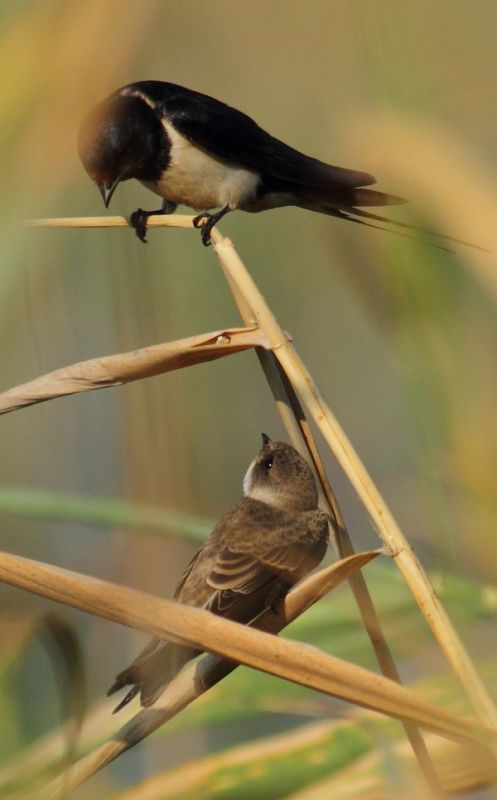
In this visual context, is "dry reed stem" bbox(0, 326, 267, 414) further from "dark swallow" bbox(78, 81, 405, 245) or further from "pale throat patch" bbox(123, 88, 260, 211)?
"pale throat patch" bbox(123, 88, 260, 211)

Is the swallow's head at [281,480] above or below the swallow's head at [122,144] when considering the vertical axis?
below

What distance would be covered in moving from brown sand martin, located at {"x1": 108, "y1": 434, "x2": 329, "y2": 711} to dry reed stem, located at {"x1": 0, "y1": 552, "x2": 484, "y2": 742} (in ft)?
0.92

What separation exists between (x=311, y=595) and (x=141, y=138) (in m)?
1.58

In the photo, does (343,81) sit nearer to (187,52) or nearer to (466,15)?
(466,15)

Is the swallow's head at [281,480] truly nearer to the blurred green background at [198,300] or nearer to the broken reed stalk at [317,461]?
the blurred green background at [198,300]

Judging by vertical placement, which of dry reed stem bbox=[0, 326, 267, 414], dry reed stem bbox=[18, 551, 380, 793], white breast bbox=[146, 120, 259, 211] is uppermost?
white breast bbox=[146, 120, 259, 211]

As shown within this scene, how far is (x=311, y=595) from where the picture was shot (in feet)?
3.60

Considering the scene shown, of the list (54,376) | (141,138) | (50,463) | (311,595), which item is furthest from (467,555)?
(141,138)

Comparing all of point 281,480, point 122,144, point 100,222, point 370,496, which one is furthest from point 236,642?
point 122,144

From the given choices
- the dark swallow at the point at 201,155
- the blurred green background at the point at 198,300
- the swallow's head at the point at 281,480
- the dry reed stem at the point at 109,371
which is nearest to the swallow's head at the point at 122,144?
the dark swallow at the point at 201,155

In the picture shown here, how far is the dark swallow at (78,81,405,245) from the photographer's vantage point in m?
2.26

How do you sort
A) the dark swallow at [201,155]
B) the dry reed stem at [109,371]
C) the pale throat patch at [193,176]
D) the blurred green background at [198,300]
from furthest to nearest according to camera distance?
1. the pale throat patch at [193,176]
2. the dark swallow at [201,155]
3. the dry reed stem at [109,371]
4. the blurred green background at [198,300]

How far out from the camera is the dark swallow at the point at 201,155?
226cm

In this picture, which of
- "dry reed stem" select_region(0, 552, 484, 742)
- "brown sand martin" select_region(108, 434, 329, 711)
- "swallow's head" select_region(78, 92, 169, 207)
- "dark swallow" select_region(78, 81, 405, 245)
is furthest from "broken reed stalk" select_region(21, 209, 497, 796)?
"dark swallow" select_region(78, 81, 405, 245)
